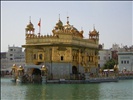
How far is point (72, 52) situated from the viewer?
40.3 m

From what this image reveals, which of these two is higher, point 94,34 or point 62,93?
point 94,34

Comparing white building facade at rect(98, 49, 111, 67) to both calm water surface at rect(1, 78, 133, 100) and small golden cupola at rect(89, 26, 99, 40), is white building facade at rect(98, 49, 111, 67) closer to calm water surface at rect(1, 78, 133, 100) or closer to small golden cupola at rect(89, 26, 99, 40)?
small golden cupola at rect(89, 26, 99, 40)

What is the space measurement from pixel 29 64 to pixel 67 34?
563 cm

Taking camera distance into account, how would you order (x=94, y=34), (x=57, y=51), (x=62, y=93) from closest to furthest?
1. (x=62, y=93)
2. (x=57, y=51)
3. (x=94, y=34)

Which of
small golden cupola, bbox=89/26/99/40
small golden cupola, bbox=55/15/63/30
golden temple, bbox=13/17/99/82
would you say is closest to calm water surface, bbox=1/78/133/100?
golden temple, bbox=13/17/99/82

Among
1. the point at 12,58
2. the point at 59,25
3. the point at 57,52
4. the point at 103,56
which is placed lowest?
the point at 57,52

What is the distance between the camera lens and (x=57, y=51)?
39156 mm

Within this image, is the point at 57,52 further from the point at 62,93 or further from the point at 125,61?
the point at 125,61

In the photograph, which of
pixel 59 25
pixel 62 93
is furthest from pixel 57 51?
pixel 62 93

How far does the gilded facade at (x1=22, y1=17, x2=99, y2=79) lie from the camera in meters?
39.1

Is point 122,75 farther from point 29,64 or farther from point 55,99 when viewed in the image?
point 55,99

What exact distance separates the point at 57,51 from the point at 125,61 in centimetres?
3050

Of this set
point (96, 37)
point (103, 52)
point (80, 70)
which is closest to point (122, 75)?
point (96, 37)

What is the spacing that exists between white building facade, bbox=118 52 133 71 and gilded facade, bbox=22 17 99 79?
25054 mm
